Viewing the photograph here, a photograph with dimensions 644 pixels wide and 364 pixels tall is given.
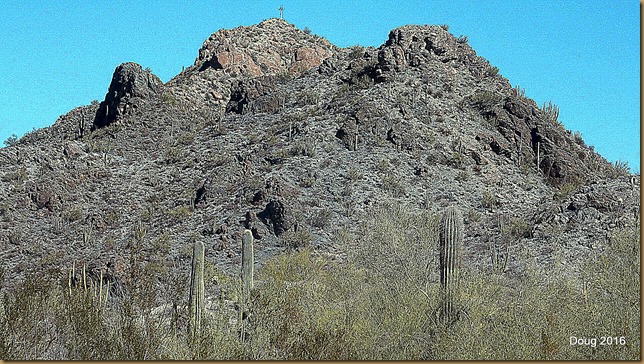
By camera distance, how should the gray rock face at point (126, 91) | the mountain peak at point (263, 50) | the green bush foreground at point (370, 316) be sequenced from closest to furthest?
the green bush foreground at point (370, 316) → the gray rock face at point (126, 91) → the mountain peak at point (263, 50)

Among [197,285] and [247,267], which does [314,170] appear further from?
[197,285]

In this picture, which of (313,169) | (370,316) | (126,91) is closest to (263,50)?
(126,91)

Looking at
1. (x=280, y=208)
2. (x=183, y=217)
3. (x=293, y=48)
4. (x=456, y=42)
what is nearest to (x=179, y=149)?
(x=183, y=217)

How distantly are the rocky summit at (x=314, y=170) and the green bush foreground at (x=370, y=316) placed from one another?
2.38 m

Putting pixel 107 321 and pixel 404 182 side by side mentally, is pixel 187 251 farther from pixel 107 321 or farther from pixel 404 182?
pixel 107 321

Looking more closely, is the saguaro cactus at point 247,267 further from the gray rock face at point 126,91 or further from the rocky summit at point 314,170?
the gray rock face at point 126,91

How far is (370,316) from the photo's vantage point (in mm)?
17500

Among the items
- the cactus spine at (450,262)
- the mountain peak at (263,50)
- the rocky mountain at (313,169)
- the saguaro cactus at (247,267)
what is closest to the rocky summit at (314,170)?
the rocky mountain at (313,169)

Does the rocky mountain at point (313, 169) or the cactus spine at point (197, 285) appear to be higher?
the rocky mountain at point (313, 169)

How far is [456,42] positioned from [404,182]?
15.5m

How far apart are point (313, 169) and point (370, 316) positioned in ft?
66.2

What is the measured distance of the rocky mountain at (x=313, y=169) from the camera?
31.5 metres

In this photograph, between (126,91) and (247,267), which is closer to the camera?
(247,267)

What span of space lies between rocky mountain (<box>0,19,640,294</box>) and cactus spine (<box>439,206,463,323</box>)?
6.03 m
